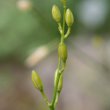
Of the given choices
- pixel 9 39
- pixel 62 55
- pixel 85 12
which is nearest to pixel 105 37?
pixel 85 12

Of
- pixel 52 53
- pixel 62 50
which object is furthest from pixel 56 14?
pixel 52 53

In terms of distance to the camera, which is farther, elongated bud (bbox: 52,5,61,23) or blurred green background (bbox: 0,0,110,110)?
blurred green background (bbox: 0,0,110,110)

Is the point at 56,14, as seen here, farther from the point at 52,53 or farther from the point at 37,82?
the point at 52,53

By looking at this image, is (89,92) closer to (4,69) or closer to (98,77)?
(98,77)

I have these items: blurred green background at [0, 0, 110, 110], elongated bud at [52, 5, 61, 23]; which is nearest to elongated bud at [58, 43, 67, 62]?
elongated bud at [52, 5, 61, 23]

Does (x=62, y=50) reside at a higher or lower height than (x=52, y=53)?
higher

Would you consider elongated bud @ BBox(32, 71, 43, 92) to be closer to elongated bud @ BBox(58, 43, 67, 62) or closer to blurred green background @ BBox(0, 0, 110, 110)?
elongated bud @ BBox(58, 43, 67, 62)

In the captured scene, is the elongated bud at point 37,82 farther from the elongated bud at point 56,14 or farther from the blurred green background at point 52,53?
the blurred green background at point 52,53

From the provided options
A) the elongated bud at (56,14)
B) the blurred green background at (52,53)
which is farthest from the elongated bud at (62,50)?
the blurred green background at (52,53)
